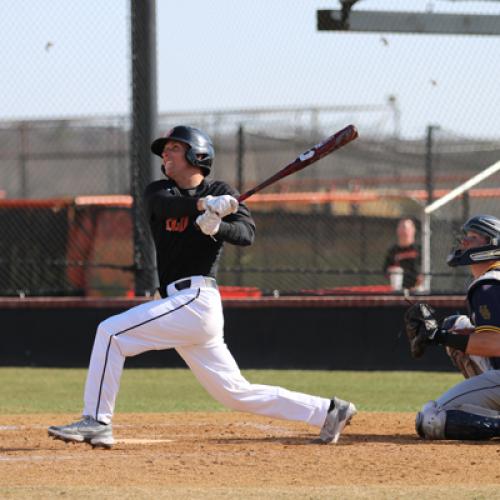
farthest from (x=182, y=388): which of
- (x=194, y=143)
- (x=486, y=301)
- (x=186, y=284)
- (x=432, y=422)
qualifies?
(x=486, y=301)

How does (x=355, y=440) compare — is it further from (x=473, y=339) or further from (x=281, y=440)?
(x=473, y=339)

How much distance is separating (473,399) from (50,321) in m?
6.39

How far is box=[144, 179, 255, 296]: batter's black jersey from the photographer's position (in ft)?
20.6

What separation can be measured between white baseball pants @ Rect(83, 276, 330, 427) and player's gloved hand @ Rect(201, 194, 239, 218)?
48 cm

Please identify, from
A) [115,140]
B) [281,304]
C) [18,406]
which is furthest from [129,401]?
[115,140]

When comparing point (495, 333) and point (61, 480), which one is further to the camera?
point (495, 333)

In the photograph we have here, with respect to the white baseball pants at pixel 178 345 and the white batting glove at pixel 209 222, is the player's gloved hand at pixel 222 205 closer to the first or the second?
the white batting glove at pixel 209 222

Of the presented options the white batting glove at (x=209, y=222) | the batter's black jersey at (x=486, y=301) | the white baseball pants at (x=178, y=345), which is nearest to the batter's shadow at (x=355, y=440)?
the white baseball pants at (x=178, y=345)

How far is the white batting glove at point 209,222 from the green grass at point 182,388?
312cm

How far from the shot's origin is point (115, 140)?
58.5 feet

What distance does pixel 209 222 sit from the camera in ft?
19.8

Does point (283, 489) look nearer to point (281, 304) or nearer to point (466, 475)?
point (466, 475)

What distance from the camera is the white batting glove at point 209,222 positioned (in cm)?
603

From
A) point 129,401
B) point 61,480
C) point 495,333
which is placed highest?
point 495,333
